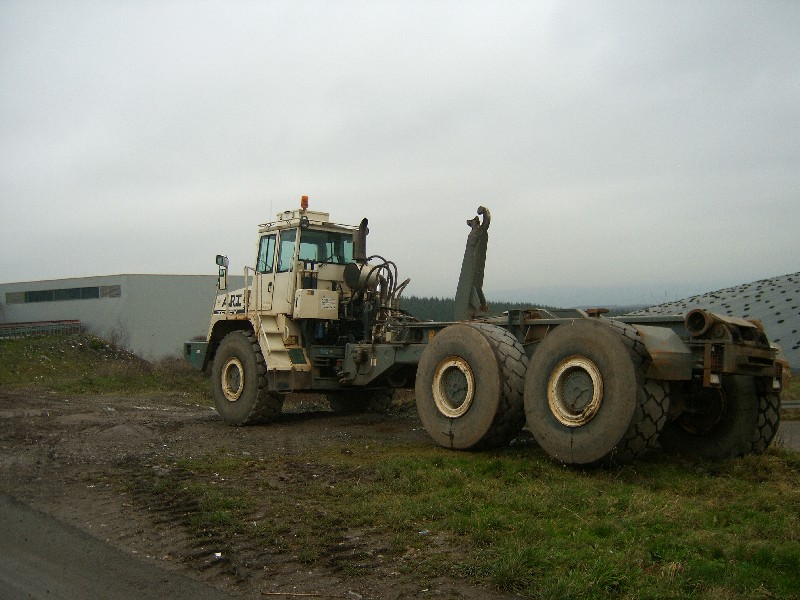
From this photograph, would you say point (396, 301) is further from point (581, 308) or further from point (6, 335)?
point (6, 335)

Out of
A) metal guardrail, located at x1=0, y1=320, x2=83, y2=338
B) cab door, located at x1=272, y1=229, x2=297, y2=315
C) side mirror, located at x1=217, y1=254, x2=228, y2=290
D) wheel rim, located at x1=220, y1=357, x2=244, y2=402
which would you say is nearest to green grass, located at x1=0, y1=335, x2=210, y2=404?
metal guardrail, located at x1=0, y1=320, x2=83, y2=338

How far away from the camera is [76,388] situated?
65.9 feet

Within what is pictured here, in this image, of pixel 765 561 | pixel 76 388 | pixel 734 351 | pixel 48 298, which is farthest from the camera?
pixel 48 298

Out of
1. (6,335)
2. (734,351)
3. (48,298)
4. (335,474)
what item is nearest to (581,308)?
(734,351)

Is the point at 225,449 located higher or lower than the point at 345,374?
lower

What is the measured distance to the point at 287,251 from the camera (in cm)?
1274

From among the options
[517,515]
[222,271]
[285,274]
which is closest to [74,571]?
[517,515]

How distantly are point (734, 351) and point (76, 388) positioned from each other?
17.2 m

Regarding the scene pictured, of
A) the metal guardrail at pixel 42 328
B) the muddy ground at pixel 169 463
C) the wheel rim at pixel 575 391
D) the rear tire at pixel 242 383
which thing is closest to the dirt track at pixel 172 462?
the muddy ground at pixel 169 463

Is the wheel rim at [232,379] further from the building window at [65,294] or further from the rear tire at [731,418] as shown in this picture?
the building window at [65,294]

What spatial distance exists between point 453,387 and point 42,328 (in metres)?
29.2

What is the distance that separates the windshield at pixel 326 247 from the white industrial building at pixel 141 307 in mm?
19275

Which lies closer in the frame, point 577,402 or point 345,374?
point 577,402

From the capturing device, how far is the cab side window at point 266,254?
42.8 ft
